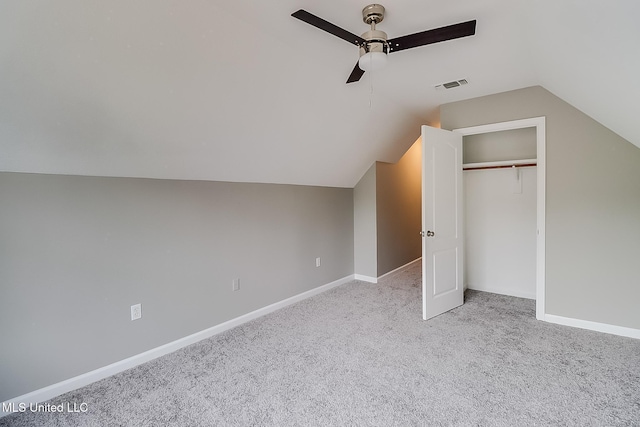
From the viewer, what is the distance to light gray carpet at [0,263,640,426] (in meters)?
1.83

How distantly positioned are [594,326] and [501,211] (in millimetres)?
1540

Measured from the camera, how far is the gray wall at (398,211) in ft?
15.5

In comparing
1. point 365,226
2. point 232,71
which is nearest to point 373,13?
point 232,71

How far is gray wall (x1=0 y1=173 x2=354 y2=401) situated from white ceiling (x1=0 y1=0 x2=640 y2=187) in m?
0.21

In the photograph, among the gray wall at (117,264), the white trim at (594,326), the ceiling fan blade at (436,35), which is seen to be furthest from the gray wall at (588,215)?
the gray wall at (117,264)

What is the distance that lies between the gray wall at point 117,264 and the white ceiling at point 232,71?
0.21 m

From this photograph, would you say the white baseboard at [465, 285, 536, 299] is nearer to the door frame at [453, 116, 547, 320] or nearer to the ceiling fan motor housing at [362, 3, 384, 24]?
the door frame at [453, 116, 547, 320]

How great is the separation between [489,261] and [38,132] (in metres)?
4.67

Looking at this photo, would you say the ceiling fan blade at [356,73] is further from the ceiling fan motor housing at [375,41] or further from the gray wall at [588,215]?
the gray wall at [588,215]

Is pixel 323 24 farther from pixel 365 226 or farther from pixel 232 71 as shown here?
pixel 365 226

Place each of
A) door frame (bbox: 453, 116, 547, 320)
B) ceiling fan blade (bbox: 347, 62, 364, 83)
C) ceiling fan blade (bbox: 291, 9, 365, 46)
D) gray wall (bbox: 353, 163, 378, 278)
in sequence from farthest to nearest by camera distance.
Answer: gray wall (bbox: 353, 163, 378, 278)
door frame (bbox: 453, 116, 547, 320)
ceiling fan blade (bbox: 347, 62, 364, 83)
ceiling fan blade (bbox: 291, 9, 365, 46)

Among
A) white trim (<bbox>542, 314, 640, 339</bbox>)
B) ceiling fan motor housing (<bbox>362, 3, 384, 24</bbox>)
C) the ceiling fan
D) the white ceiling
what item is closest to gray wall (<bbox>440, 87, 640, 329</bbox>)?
white trim (<bbox>542, 314, 640, 339</bbox>)

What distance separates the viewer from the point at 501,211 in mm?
3965

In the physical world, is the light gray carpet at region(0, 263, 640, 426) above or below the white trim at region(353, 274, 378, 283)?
below
